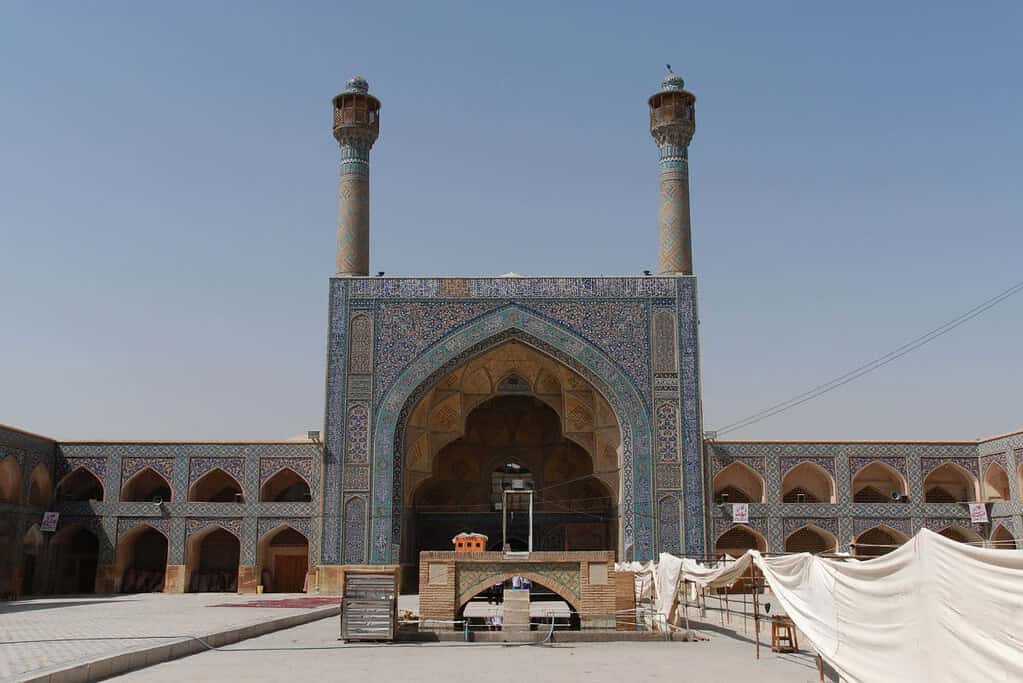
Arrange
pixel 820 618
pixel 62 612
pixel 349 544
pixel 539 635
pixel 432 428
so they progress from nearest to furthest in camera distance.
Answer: pixel 820 618
pixel 539 635
pixel 62 612
pixel 349 544
pixel 432 428

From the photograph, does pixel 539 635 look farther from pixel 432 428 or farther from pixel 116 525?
pixel 116 525

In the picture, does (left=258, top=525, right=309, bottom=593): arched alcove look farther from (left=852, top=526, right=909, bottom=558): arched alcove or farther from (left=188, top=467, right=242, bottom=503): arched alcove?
(left=852, top=526, right=909, bottom=558): arched alcove

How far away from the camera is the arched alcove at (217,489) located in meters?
20.7

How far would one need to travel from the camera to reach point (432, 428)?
2078 cm

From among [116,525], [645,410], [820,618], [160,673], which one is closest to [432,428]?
[645,410]

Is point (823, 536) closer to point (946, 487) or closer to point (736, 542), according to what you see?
point (736, 542)

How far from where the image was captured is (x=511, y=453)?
23.5 meters

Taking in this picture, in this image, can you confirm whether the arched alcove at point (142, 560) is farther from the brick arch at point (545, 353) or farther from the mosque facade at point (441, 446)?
the brick arch at point (545, 353)

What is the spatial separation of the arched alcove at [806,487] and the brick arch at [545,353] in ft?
10.6

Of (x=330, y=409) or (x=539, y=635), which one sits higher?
(x=330, y=409)

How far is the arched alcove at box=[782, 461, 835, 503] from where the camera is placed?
2064cm

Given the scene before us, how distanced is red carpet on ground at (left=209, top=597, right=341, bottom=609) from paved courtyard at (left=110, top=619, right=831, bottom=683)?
15.7 ft

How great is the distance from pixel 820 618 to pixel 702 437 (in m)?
12.7

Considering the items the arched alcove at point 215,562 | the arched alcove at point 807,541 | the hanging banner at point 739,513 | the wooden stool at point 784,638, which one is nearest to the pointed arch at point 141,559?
the arched alcove at point 215,562
